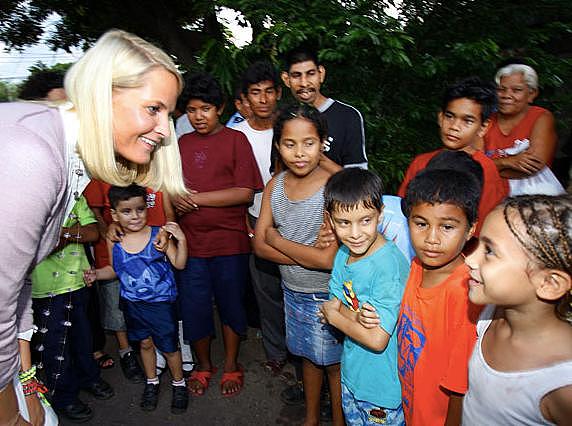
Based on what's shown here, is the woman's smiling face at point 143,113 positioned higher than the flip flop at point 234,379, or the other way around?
the woman's smiling face at point 143,113

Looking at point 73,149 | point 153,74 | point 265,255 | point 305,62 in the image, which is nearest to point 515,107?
point 305,62

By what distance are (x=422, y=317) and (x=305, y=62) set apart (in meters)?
2.06

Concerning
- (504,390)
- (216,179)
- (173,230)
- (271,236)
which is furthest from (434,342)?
(216,179)

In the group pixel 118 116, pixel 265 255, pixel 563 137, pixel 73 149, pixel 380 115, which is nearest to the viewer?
pixel 73 149

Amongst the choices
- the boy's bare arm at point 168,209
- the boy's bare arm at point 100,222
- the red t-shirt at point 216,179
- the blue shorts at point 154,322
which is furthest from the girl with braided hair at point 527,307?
the boy's bare arm at point 100,222

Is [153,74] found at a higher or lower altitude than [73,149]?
higher

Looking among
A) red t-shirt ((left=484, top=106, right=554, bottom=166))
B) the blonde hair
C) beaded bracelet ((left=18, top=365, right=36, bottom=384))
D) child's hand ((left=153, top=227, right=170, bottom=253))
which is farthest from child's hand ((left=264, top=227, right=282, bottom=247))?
red t-shirt ((left=484, top=106, right=554, bottom=166))

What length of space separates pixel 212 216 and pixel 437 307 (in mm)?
1750

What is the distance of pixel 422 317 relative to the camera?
1791mm

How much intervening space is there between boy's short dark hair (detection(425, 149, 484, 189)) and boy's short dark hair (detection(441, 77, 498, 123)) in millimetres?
562

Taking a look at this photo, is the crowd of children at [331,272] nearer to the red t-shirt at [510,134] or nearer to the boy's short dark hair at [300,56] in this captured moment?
the boy's short dark hair at [300,56]

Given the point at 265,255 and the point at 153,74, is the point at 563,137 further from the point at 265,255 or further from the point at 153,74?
the point at 153,74

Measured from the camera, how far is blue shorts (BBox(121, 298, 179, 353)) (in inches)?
118

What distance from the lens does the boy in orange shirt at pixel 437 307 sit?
169 centimetres
